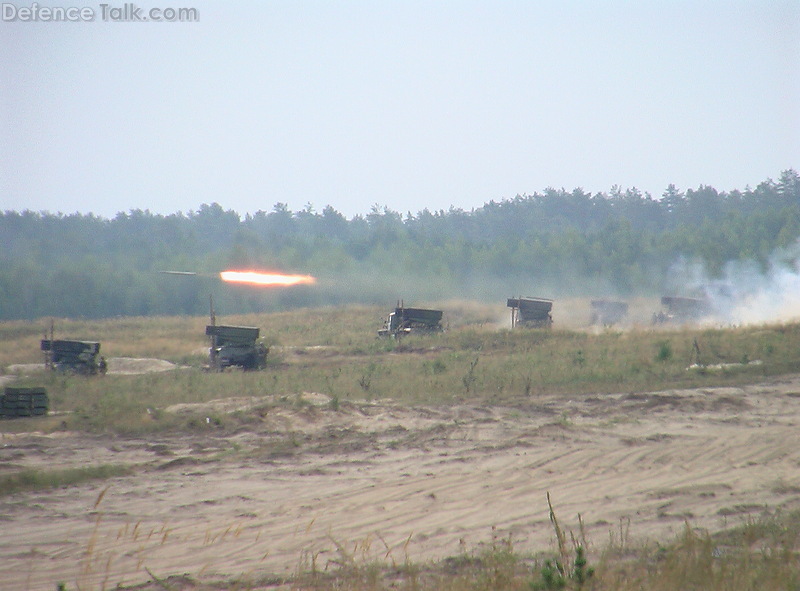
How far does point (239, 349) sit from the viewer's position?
3209 centimetres

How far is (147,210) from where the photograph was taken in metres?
128

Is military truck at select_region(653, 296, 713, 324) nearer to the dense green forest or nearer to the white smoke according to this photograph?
the white smoke

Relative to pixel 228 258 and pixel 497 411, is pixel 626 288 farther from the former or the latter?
pixel 497 411

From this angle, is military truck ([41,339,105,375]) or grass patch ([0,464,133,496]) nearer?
grass patch ([0,464,133,496])

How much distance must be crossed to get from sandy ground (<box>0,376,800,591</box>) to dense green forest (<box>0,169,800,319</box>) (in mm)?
30321

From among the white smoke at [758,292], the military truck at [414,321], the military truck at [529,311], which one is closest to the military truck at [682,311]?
the white smoke at [758,292]

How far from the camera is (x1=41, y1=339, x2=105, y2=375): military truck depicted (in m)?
30.9

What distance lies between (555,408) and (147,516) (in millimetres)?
9808

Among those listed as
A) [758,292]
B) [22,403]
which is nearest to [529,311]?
[758,292]

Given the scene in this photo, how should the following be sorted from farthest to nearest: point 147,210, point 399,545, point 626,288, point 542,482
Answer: point 147,210
point 626,288
point 542,482
point 399,545

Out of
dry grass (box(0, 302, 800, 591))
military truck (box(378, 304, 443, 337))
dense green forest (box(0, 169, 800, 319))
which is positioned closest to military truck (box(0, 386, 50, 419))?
dry grass (box(0, 302, 800, 591))

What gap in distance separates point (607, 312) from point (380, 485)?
44.2 m

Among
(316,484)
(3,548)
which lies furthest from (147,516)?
(316,484)

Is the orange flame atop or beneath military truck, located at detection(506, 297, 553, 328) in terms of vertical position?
atop
